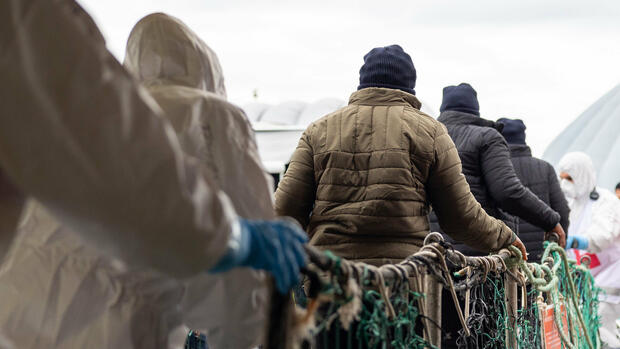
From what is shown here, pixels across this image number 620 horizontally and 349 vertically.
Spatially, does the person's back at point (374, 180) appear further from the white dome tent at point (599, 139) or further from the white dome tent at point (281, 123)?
the white dome tent at point (599, 139)

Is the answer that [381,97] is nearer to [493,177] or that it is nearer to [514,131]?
[493,177]

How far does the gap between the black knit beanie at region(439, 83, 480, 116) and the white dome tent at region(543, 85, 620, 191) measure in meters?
7.76

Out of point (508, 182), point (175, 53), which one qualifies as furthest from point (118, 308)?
point (508, 182)

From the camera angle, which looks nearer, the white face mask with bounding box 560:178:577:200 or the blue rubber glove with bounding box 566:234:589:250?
the blue rubber glove with bounding box 566:234:589:250

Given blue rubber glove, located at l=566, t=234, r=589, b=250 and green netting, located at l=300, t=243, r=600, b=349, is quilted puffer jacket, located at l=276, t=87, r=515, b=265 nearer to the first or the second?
green netting, located at l=300, t=243, r=600, b=349

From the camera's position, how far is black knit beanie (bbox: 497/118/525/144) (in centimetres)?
627

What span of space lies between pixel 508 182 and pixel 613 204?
3482mm

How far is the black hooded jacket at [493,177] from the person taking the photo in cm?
458

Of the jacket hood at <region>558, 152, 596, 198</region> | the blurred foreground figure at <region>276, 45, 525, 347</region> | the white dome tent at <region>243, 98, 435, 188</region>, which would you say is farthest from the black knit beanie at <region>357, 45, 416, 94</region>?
the white dome tent at <region>243, 98, 435, 188</region>

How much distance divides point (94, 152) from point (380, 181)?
1989mm

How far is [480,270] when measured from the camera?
133 inches

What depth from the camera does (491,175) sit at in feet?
15.1

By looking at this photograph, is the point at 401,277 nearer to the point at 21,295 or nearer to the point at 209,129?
the point at 209,129

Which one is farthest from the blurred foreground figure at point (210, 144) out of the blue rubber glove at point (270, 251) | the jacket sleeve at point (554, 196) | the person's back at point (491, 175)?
the jacket sleeve at point (554, 196)
